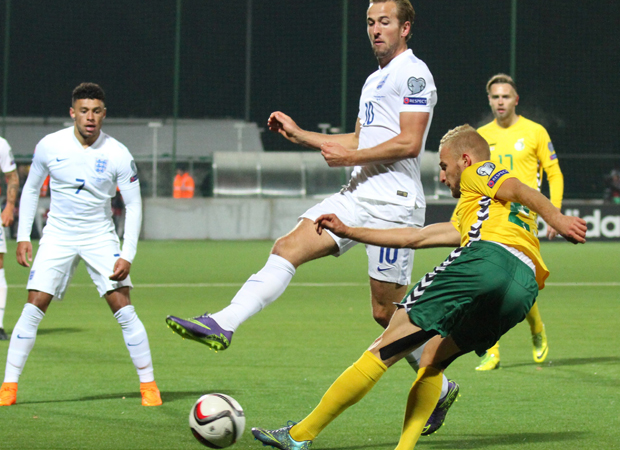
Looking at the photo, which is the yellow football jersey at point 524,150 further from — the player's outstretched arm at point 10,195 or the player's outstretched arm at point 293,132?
the player's outstretched arm at point 10,195

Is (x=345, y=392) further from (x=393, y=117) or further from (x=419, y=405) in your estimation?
(x=393, y=117)

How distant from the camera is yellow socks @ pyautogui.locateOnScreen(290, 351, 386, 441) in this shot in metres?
4.11

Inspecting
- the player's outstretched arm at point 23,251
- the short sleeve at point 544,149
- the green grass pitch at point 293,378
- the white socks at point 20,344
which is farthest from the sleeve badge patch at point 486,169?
the short sleeve at point 544,149

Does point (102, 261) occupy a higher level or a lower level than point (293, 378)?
higher

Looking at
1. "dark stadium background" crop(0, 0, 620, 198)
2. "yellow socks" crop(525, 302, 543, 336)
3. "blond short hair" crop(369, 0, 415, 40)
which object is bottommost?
"yellow socks" crop(525, 302, 543, 336)

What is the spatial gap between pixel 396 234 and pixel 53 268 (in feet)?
8.15

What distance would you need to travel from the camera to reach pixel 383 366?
4090mm

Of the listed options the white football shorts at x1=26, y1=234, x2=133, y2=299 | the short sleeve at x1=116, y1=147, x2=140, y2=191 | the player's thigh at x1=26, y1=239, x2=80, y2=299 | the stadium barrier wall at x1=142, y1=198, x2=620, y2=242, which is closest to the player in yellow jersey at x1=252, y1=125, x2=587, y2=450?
the white football shorts at x1=26, y1=234, x2=133, y2=299

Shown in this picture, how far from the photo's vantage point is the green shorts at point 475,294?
3.86m

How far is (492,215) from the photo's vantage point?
402 centimetres

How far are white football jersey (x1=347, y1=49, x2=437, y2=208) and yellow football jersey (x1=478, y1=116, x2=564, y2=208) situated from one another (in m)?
2.62

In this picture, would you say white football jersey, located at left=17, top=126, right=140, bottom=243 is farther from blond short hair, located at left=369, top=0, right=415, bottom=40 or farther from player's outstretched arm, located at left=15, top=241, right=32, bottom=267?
blond short hair, located at left=369, top=0, right=415, bottom=40

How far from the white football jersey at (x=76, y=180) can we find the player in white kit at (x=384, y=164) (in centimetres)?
137

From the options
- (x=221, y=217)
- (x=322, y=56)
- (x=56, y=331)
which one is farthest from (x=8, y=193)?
(x=322, y=56)
